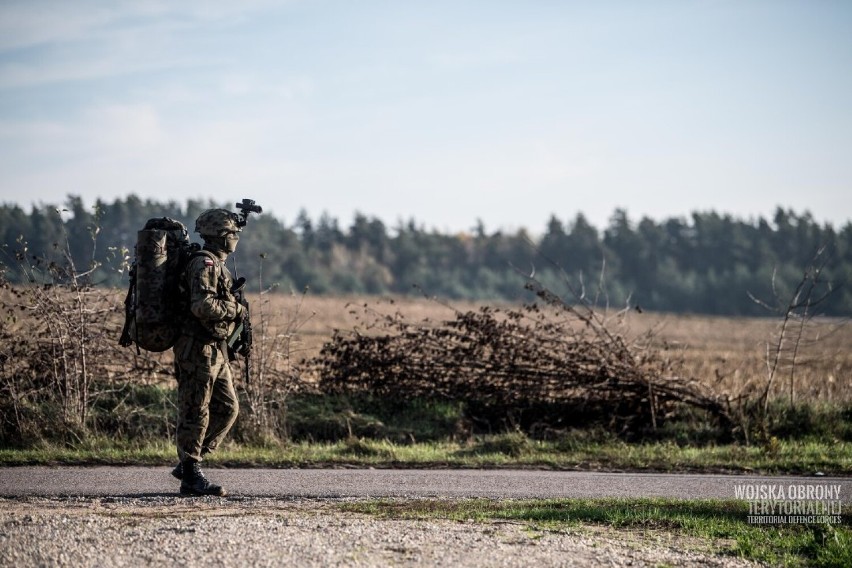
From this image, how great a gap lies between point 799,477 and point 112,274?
29.2 ft

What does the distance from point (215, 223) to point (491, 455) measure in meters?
4.67

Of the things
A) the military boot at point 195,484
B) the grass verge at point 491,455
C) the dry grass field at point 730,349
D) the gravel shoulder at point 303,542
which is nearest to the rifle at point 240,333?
the military boot at point 195,484

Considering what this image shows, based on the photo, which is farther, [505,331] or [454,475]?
[505,331]

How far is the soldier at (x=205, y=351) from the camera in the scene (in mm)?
8023

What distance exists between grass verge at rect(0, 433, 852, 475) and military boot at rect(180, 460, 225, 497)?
1948 millimetres

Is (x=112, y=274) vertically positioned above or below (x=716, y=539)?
above

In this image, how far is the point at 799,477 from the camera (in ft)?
32.9

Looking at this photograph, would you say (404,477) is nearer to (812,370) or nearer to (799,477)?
(799,477)

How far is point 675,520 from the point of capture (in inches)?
287

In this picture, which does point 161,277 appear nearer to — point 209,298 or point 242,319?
point 209,298

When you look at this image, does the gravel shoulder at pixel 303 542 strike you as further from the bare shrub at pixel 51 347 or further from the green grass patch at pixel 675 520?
the bare shrub at pixel 51 347

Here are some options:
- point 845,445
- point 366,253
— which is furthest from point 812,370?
point 366,253

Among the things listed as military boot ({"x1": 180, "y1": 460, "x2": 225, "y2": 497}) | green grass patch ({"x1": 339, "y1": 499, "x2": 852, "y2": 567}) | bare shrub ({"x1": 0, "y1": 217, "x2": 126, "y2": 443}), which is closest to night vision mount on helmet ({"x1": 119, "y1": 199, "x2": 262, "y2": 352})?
military boot ({"x1": 180, "y1": 460, "x2": 225, "y2": 497})

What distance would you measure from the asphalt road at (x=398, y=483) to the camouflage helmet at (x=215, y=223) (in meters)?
2.30
